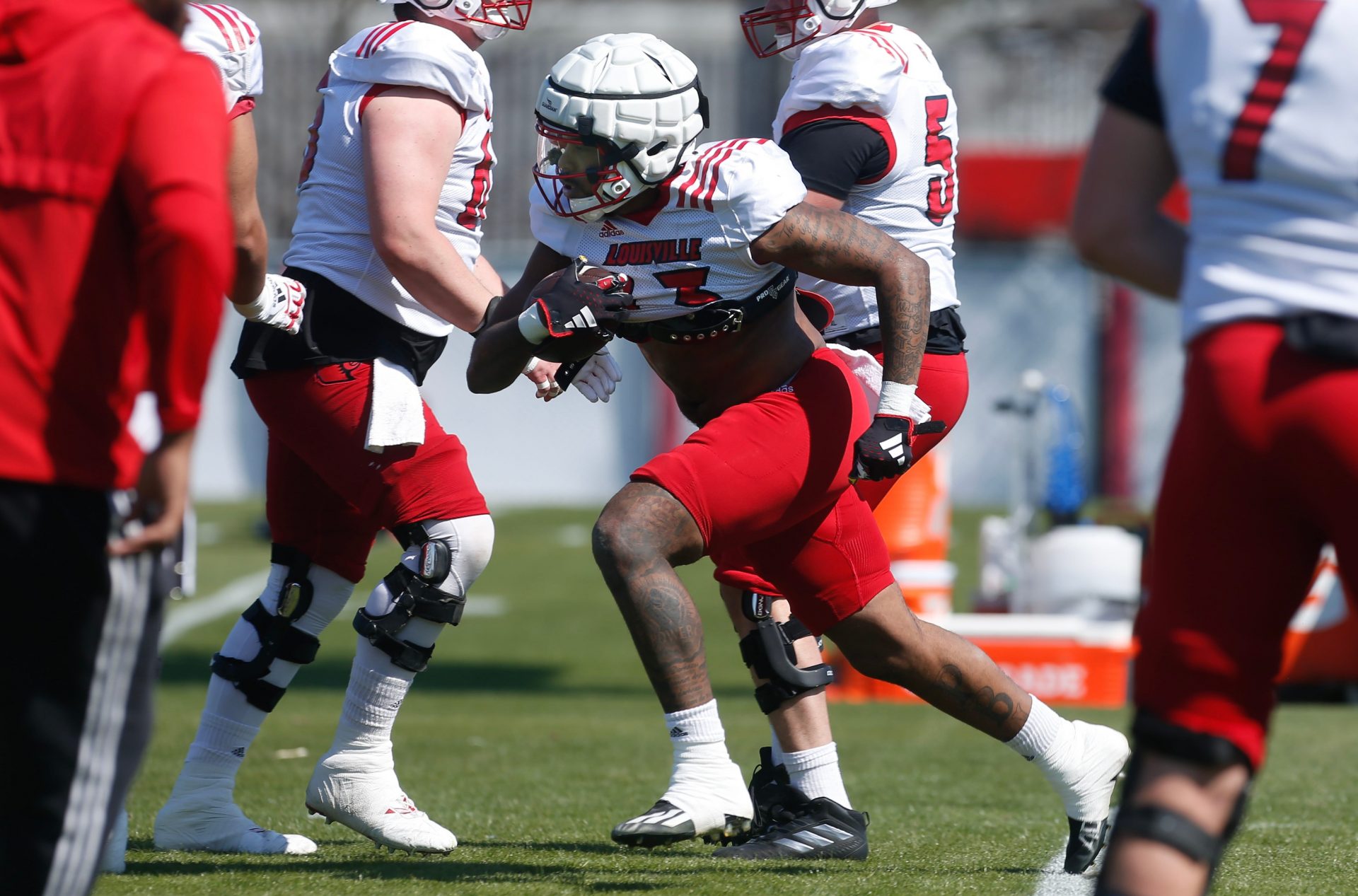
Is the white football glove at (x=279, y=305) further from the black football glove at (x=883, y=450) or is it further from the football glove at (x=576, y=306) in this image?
the black football glove at (x=883, y=450)

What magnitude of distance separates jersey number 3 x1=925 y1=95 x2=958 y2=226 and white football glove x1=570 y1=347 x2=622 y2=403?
1002 millimetres

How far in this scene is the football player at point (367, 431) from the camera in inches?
166

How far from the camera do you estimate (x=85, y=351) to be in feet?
8.13

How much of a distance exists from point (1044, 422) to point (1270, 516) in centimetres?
918

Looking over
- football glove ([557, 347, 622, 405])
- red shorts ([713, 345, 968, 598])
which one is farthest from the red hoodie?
red shorts ([713, 345, 968, 598])

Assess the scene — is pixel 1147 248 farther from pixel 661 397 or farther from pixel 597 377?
pixel 661 397

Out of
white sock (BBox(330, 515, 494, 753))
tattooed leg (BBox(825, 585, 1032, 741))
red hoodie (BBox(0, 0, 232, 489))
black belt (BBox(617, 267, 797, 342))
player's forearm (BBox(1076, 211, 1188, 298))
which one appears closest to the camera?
red hoodie (BBox(0, 0, 232, 489))

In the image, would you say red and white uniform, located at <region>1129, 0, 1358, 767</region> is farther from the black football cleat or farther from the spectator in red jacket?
the black football cleat

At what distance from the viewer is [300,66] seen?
26.0 m

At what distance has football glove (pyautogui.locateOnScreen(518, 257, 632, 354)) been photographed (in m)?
3.76

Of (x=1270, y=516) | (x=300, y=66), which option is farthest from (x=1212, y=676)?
(x=300, y=66)

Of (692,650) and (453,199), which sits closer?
(692,650)

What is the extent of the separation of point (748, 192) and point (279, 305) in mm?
1213

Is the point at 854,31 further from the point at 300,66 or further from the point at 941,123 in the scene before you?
the point at 300,66
